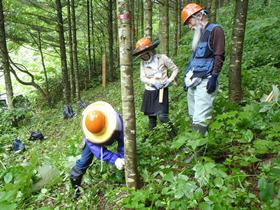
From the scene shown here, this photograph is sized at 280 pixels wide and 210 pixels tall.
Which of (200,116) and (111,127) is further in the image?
(200,116)

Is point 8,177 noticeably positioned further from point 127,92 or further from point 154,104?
point 154,104

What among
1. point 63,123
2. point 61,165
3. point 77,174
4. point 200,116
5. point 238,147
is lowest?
point 63,123

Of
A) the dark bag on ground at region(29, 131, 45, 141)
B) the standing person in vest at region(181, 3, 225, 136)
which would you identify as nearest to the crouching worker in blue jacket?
the standing person in vest at region(181, 3, 225, 136)

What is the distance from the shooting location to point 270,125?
4402 mm

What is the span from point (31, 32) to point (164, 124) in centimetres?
1292

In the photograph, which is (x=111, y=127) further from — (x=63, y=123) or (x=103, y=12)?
(x=103, y=12)

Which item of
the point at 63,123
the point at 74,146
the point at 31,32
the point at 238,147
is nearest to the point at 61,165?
the point at 74,146

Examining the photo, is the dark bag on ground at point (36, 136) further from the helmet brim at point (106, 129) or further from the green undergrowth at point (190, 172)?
the helmet brim at point (106, 129)

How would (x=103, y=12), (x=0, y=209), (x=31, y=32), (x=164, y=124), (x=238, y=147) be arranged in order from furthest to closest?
(x=103, y=12), (x=31, y=32), (x=164, y=124), (x=238, y=147), (x=0, y=209)

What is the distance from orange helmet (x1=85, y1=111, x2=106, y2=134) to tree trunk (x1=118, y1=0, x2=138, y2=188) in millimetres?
426

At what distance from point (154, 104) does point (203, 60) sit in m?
1.39

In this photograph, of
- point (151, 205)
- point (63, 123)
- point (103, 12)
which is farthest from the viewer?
point (103, 12)

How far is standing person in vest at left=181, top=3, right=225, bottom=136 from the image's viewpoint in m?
4.18

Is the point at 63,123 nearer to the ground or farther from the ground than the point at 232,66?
nearer to the ground
